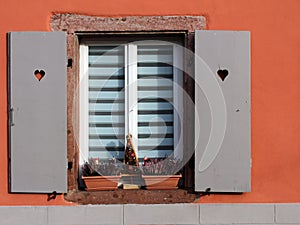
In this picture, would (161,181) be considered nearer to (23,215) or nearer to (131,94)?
(131,94)

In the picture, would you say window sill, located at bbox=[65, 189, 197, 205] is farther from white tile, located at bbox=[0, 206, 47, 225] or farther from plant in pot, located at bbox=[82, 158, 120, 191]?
white tile, located at bbox=[0, 206, 47, 225]

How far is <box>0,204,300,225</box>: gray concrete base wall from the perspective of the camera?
5.23 metres

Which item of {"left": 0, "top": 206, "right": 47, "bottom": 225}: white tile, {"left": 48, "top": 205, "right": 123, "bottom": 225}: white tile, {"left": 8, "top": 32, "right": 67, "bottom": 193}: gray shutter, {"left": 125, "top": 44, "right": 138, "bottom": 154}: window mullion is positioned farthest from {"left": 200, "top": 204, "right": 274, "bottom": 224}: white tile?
{"left": 0, "top": 206, "right": 47, "bottom": 225}: white tile

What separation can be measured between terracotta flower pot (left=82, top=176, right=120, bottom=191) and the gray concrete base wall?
0.57 feet

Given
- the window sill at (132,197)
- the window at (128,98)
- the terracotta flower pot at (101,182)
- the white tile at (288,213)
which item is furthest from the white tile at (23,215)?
the white tile at (288,213)

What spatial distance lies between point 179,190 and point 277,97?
46.0 inches

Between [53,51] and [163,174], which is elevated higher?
[53,51]

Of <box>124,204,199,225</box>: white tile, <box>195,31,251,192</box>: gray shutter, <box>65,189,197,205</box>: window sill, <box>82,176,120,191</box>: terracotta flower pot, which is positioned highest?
<box>195,31,251,192</box>: gray shutter

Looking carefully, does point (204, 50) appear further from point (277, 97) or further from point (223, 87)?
point (277, 97)

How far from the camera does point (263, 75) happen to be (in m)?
5.27

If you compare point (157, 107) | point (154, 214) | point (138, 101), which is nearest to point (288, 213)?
point (154, 214)

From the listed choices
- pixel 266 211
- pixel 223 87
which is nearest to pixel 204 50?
pixel 223 87

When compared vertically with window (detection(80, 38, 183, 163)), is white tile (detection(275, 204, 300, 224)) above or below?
below

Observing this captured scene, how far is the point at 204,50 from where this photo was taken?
521cm
